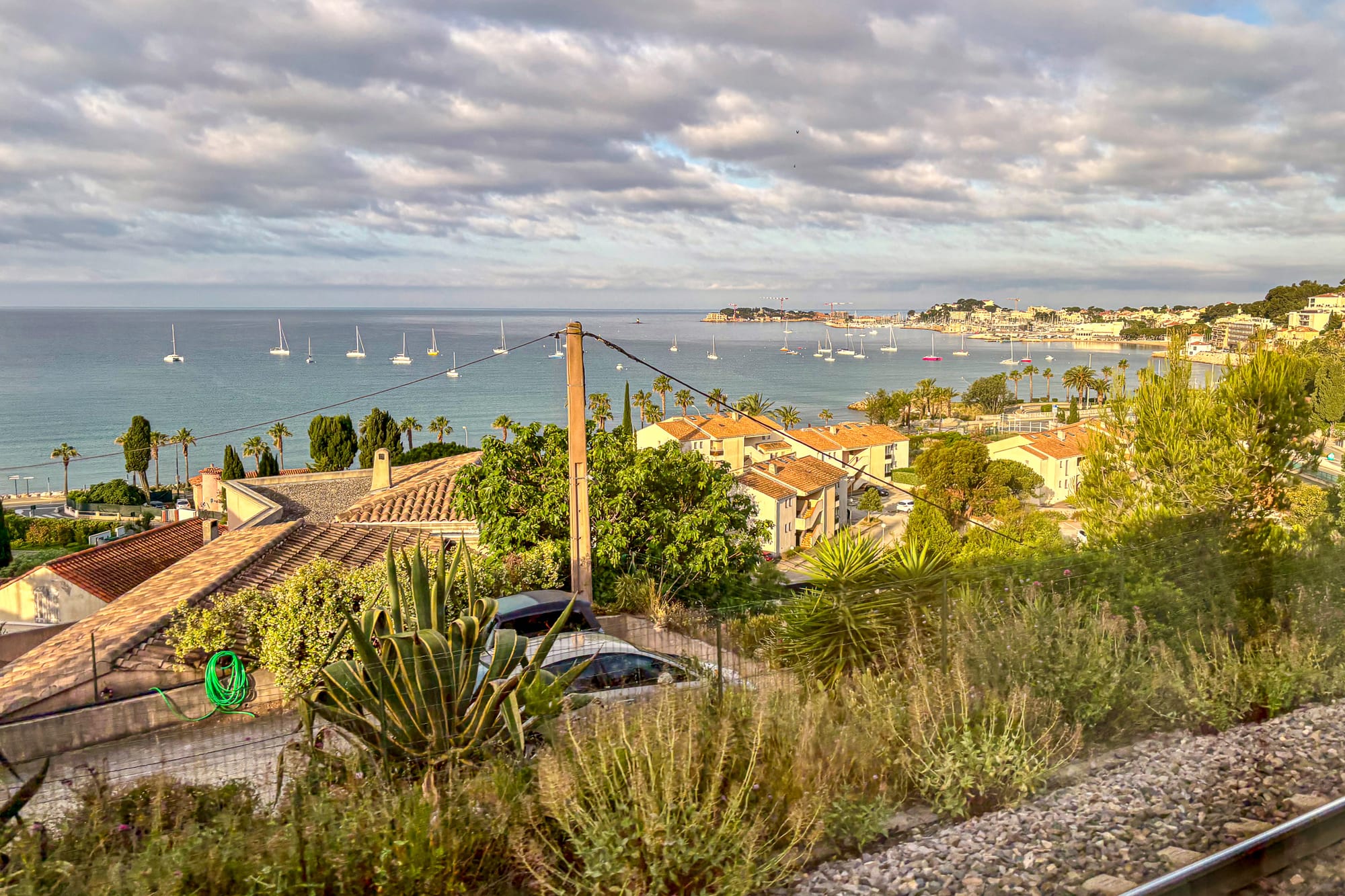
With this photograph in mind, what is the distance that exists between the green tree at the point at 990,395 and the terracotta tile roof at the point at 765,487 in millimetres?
78682

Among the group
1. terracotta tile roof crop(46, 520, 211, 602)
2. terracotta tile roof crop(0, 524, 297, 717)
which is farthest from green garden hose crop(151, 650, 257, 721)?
terracotta tile roof crop(46, 520, 211, 602)

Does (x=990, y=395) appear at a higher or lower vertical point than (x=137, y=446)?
lower

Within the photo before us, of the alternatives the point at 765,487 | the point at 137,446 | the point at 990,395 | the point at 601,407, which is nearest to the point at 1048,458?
the point at 765,487

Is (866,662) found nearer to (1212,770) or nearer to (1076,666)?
(1076,666)

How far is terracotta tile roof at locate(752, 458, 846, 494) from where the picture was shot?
48.6m

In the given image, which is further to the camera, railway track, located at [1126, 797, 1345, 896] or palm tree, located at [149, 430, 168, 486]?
palm tree, located at [149, 430, 168, 486]

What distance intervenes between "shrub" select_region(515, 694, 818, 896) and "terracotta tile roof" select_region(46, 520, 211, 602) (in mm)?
17221

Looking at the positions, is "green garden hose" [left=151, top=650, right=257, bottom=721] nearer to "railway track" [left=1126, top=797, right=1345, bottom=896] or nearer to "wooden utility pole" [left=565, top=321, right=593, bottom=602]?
"wooden utility pole" [left=565, top=321, right=593, bottom=602]

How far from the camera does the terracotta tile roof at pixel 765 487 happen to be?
45531mm

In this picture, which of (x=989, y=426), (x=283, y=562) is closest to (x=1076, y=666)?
(x=283, y=562)

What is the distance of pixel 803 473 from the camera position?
50812 mm

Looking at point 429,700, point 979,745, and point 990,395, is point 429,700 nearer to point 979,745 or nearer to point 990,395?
point 979,745

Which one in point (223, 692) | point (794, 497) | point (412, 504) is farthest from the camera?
point (794, 497)

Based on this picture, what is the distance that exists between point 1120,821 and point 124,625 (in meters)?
12.3
